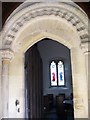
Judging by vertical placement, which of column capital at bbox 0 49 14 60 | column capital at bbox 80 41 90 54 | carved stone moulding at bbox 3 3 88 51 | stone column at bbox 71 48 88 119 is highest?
carved stone moulding at bbox 3 3 88 51

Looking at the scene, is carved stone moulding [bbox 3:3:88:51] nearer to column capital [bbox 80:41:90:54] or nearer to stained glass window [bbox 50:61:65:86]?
column capital [bbox 80:41:90:54]

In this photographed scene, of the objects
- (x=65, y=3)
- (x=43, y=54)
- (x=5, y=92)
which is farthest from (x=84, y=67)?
(x=43, y=54)

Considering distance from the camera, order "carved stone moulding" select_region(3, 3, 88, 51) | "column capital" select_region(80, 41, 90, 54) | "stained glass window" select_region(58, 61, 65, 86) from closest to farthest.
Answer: "column capital" select_region(80, 41, 90, 54), "carved stone moulding" select_region(3, 3, 88, 51), "stained glass window" select_region(58, 61, 65, 86)

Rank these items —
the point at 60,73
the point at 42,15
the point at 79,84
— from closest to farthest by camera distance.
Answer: the point at 79,84, the point at 42,15, the point at 60,73

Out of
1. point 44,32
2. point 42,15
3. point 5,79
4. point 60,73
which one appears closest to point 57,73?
point 60,73

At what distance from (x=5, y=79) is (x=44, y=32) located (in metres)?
0.78

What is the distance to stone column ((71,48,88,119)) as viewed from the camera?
8.26 ft

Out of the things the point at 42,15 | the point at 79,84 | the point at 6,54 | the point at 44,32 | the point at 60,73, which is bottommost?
the point at 79,84

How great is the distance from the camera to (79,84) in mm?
2594

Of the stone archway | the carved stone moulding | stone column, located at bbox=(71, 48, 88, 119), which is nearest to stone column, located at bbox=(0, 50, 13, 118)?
the stone archway

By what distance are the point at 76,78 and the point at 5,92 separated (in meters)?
0.79

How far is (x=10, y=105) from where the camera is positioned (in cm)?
259

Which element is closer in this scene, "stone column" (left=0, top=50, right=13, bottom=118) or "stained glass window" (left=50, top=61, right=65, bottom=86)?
"stone column" (left=0, top=50, right=13, bottom=118)

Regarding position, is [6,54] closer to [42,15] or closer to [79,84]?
[42,15]
